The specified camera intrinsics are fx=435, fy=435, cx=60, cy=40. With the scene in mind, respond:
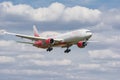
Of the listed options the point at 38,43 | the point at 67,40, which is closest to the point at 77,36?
the point at 67,40

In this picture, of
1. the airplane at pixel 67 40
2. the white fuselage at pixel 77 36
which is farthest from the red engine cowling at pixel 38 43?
the white fuselage at pixel 77 36

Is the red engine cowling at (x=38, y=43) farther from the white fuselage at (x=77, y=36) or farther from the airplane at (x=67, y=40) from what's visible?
the white fuselage at (x=77, y=36)

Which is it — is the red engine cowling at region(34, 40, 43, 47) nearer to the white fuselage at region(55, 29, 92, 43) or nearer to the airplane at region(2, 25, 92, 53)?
the airplane at region(2, 25, 92, 53)

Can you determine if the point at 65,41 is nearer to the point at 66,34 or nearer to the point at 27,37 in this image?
the point at 66,34

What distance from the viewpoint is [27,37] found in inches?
7170

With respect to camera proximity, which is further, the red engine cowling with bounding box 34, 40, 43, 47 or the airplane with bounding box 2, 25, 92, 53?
the red engine cowling with bounding box 34, 40, 43, 47

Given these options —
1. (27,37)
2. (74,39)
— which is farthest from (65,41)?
(27,37)

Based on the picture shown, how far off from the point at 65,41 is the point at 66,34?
15.0ft

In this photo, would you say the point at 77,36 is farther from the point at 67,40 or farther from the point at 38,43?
the point at 38,43

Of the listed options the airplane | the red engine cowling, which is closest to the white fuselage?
the airplane

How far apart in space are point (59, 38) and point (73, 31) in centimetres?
686

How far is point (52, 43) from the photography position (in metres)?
177

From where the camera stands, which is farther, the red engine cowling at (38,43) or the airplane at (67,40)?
the red engine cowling at (38,43)

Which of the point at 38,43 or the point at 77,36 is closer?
the point at 77,36
